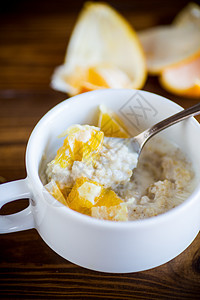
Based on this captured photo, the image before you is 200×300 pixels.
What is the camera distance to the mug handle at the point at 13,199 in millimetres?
688

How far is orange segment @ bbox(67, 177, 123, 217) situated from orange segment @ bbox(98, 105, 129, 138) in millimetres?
173

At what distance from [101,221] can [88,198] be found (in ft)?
0.24

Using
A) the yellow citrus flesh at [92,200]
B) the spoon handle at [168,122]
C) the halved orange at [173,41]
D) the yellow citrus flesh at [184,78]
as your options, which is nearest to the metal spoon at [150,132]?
the spoon handle at [168,122]

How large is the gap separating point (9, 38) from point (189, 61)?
601 mm

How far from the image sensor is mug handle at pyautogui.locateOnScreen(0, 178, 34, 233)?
69 centimetres

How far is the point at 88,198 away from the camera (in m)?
0.68

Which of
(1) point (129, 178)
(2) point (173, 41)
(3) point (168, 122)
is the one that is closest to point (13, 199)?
(1) point (129, 178)

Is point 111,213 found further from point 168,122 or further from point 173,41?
point 173,41

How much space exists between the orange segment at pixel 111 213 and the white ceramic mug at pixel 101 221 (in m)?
0.04

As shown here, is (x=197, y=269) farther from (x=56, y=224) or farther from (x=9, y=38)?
(x=9, y=38)

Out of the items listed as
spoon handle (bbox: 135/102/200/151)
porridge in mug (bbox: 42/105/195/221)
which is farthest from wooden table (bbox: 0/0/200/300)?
spoon handle (bbox: 135/102/200/151)

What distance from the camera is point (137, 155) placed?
80cm

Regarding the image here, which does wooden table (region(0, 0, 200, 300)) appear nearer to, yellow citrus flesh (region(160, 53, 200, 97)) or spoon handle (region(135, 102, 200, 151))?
yellow citrus flesh (region(160, 53, 200, 97))

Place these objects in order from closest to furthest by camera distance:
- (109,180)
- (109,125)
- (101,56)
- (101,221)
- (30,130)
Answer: (101,221), (109,180), (109,125), (30,130), (101,56)
